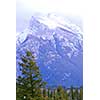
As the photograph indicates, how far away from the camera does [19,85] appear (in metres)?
1.96

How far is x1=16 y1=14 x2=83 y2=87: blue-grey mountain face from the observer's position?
2010 millimetres

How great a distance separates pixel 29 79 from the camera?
1989mm

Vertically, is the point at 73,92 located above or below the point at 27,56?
below

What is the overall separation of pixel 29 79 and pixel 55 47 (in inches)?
12.4

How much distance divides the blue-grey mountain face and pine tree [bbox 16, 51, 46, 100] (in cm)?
4

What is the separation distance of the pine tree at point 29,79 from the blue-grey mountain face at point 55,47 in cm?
4

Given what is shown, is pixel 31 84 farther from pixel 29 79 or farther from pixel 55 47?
pixel 55 47

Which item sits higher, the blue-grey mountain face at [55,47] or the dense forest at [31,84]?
the blue-grey mountain face at [55,47]

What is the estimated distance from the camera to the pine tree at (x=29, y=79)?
1.97m

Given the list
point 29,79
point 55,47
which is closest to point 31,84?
point 29,79
